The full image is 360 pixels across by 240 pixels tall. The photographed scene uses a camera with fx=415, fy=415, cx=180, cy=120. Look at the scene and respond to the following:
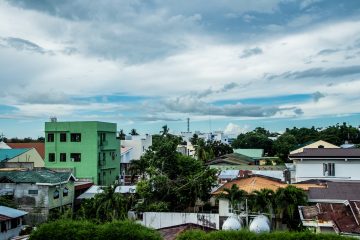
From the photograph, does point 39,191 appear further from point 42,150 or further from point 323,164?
point 42,150

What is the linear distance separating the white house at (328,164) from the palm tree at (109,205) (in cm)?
1474

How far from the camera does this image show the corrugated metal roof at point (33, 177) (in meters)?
35.3

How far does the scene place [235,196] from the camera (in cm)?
2734

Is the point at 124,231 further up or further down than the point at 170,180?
further down

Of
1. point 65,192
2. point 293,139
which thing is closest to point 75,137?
point 65,192

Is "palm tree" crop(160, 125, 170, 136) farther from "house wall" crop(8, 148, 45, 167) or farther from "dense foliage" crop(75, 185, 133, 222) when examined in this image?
"house wall" crop(8, 148, 45, 167)

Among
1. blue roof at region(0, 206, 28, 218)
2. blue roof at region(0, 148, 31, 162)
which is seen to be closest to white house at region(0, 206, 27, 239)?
blue roof at region(0, 206, 28, 218)

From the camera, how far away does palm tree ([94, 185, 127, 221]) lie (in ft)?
100

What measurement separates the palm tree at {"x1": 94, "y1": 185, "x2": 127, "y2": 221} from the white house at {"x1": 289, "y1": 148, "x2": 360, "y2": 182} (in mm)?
14743

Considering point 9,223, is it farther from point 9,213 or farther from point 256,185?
point 256,185

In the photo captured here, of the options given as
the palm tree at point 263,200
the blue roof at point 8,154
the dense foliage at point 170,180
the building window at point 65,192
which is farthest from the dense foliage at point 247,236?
the blue roof at point 8,154

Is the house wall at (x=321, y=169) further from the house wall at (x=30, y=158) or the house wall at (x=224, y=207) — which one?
the house wall at (x=30, y=158)

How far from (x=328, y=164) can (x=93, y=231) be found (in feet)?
68.8

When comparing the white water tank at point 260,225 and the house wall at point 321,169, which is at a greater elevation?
the house wall at point 321,169
